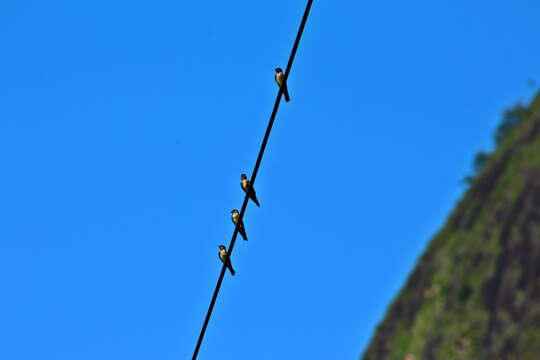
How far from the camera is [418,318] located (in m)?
164

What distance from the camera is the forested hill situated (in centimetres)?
14600

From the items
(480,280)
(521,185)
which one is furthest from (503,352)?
(521,185)

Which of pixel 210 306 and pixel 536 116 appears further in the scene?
pixel 536 116

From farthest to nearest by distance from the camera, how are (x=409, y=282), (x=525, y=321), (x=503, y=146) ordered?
(x=503, y=146) < (x=409, y=282) < (x=525, y=321)

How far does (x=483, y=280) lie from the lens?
6112 inches

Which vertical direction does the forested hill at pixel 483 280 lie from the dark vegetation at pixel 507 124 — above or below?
below

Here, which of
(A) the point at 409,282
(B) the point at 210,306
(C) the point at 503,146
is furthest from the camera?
(C) the point at 503,146

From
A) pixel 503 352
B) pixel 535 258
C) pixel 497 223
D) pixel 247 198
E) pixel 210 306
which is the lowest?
pixel 210 306

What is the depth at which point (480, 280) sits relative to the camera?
156 meters

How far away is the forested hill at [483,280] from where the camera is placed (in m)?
146

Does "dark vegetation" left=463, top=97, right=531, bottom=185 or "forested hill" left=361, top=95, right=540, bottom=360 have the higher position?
"dark vegetation" left=463, top=97, right=531, bottom=185

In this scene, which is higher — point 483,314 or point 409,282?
point 409,282

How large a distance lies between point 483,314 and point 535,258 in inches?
355

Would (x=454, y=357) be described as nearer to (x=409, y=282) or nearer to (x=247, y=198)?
(x=409, y=282)
